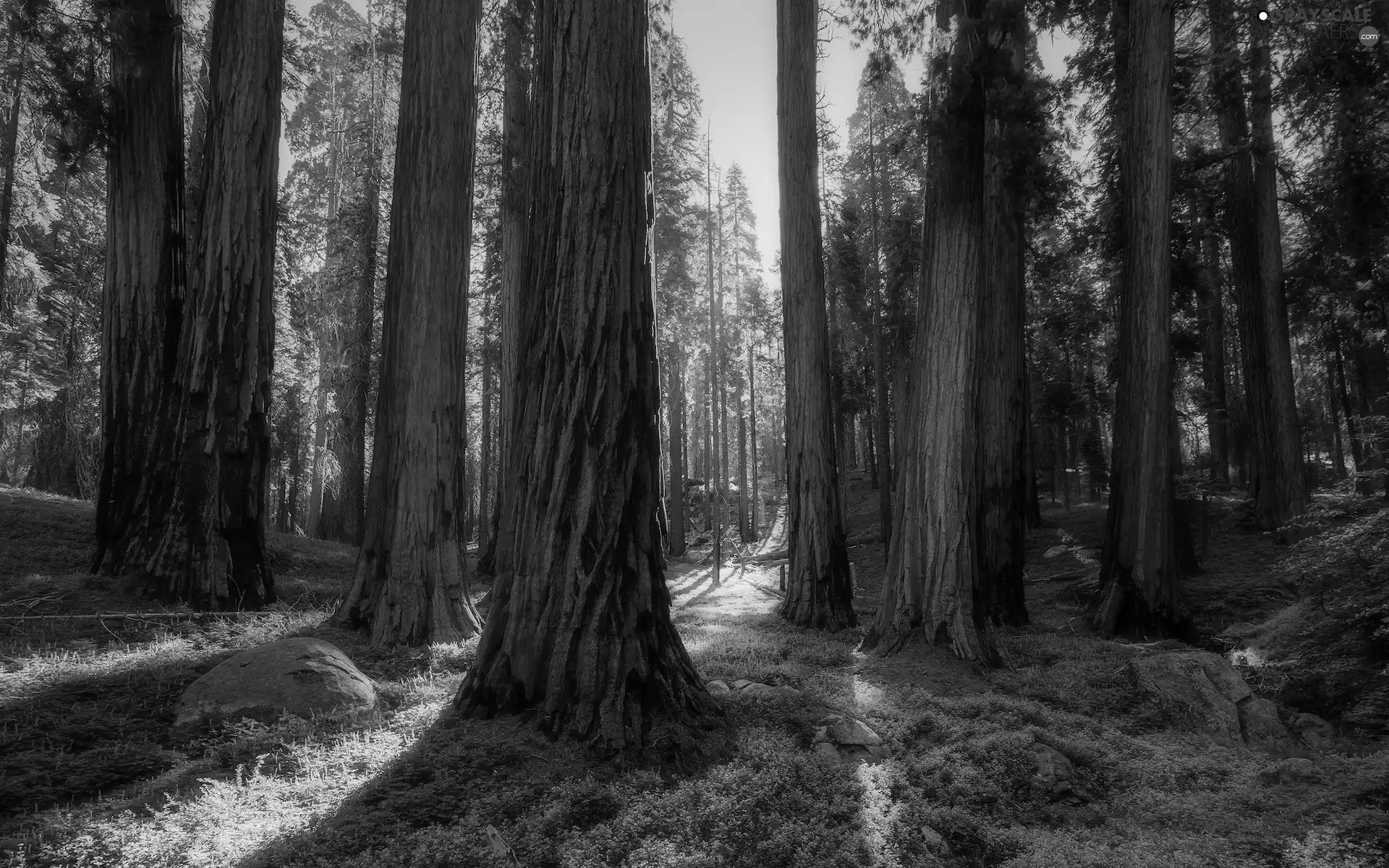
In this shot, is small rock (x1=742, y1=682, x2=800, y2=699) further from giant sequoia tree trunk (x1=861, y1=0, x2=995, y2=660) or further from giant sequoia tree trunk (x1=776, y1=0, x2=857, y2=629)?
giant sequoia tree trunk (x1=776, y1=0, x2=857, y2=629)

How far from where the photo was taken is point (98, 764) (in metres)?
3.48

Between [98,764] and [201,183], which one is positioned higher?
[201,183]

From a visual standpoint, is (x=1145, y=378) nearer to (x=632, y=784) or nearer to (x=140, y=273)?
(x=632, y=784)

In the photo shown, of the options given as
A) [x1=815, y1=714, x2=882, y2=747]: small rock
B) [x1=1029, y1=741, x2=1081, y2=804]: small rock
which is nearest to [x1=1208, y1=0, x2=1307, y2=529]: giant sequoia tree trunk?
[x1=1029, y1=741, x2=1081, y2=804]: small rock

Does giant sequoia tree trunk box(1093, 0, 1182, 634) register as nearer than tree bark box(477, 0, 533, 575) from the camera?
Yes

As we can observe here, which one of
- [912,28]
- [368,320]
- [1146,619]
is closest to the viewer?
[1146,619]

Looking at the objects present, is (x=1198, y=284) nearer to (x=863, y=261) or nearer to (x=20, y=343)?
(x=863, y=261)

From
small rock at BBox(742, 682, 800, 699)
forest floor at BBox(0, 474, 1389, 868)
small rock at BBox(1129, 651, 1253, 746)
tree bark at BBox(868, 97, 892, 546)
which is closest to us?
forest floor at BBox(0, 474, 1389, 868)

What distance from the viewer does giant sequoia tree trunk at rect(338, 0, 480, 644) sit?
22.2 ft

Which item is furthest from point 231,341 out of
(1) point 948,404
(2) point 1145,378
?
(2) point 1145,378

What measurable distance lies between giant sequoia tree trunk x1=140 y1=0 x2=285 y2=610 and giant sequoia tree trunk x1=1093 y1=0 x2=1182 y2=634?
1019 cm

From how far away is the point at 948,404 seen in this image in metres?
6.87

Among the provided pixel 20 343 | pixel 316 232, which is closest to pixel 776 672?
pixel 20 343

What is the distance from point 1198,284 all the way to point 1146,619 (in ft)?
28.4
